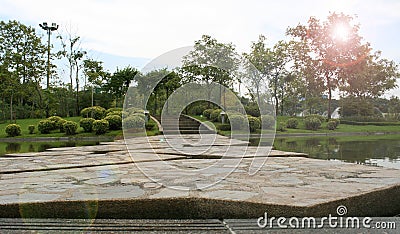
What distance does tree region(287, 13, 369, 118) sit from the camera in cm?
2272

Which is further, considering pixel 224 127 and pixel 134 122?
pixel 224 127

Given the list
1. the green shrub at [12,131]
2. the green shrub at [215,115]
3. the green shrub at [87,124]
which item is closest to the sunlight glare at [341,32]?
the green shrub at [215,115]

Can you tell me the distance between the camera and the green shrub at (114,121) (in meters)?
13.5

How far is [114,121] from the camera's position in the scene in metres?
13.5

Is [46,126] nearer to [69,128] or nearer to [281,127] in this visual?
[69,128]

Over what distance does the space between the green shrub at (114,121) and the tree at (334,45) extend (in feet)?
48.2

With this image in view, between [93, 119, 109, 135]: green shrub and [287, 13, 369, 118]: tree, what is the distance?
15463 millimetres

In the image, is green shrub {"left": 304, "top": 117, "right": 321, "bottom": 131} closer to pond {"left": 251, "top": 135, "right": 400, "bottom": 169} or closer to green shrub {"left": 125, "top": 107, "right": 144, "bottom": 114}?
pond {"left": 251, "top": 135, "right": 400, "bottom": 169}

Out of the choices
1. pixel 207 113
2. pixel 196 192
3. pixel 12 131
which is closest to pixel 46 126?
pixel 12 131

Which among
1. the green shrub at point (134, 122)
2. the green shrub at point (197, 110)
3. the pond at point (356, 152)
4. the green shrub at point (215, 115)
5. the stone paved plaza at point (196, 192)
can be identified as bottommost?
the pond at point (356, 152)

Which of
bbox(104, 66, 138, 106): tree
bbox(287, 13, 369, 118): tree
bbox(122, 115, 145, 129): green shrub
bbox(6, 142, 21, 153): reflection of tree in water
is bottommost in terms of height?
bbox(6, 142, 21, 153): reflection of tree in water

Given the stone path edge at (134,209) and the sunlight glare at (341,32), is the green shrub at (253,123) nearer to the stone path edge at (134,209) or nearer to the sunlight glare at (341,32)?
the stone path edge at (134,209)

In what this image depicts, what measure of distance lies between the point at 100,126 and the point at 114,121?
34.3 inches

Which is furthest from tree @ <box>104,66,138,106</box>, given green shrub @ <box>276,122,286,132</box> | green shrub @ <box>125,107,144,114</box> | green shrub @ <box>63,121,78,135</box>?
green shrub @ <box>276,122,286,132</box>
